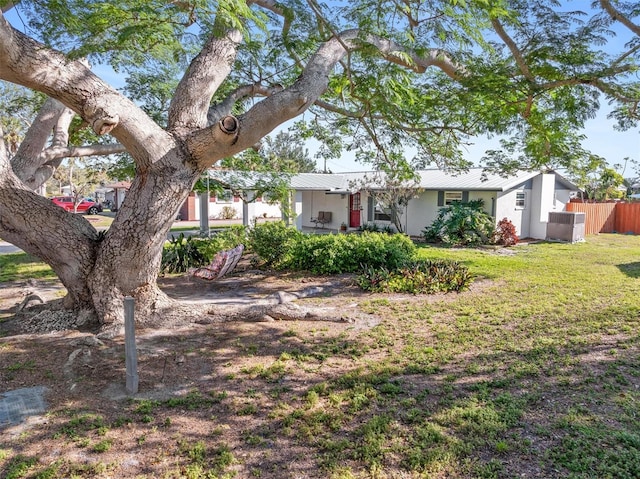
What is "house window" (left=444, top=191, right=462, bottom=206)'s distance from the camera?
58.7 ft

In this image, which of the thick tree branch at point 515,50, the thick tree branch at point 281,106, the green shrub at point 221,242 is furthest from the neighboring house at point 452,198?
the thick tree branch at point 281,106

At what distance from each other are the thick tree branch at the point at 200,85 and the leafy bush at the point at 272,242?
5.19m

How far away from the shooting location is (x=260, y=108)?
18.4ft

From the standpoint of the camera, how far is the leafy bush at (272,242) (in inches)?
442

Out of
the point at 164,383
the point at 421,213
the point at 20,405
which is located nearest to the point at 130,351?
the point at 164,383

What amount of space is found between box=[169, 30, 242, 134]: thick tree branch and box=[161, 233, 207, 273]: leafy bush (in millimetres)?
5682

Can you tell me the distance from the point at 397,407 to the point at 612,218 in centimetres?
2356

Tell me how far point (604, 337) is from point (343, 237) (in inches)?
245

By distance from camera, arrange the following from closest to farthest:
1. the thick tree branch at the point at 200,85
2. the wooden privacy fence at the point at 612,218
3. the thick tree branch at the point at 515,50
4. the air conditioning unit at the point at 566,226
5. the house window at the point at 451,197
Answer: the thick tree branch at the point at 200,85 < the thick tree branch at the point at 515,50 < the air conditioning unit at the point at 566,226 < the house window at the point at 451,197 < the wooden privacy fence at the point at 612,218

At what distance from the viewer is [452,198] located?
59.4 ft

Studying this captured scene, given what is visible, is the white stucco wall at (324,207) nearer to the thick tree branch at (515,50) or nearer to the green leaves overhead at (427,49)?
the green leaves overhead at (427,49)

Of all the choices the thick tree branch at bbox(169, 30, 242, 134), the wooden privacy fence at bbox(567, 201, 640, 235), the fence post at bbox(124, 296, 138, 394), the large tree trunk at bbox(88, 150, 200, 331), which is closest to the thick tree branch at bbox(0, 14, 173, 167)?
the large tree trunk at bbox(88, 150, 200, 331)

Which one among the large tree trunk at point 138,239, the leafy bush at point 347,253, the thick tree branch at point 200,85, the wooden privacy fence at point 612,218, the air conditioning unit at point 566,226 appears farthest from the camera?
the wooden privacy fence at point 612,218

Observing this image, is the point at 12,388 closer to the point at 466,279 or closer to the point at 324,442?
the point at 324,442
